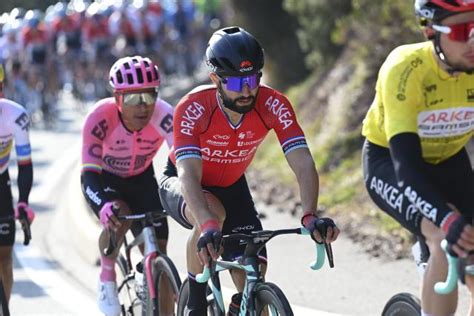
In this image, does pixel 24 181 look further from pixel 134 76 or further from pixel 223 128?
pixel 223 128

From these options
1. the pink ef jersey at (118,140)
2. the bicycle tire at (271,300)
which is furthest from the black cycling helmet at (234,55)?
the pink ef jersey at (118,140)

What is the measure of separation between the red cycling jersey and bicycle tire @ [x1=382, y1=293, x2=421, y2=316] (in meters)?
1.03

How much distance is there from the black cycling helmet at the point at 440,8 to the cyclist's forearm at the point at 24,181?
3.54 meters

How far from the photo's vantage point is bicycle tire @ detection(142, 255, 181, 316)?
7430 millimetres

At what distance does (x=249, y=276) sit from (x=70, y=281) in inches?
198

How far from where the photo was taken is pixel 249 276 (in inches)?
245

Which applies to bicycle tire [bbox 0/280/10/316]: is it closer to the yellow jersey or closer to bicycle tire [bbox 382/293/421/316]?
bicycle tire [bbox 382/293/421/316]

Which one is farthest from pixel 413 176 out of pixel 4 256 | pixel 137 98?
pixel 4 256

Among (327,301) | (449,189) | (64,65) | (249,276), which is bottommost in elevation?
(327,301)

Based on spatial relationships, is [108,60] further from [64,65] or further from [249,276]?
[249,276]

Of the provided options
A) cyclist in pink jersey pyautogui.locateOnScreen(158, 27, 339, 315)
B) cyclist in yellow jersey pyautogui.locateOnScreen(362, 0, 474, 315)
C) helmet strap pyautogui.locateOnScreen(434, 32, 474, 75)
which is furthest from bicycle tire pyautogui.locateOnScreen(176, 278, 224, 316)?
helmet strap pyautogui.locateOnScreen(434, 32, 474, 75)

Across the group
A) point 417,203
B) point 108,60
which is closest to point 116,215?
point 417,203

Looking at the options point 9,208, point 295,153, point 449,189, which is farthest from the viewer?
point 9,208

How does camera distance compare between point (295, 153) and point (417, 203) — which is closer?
point (417, 203)
